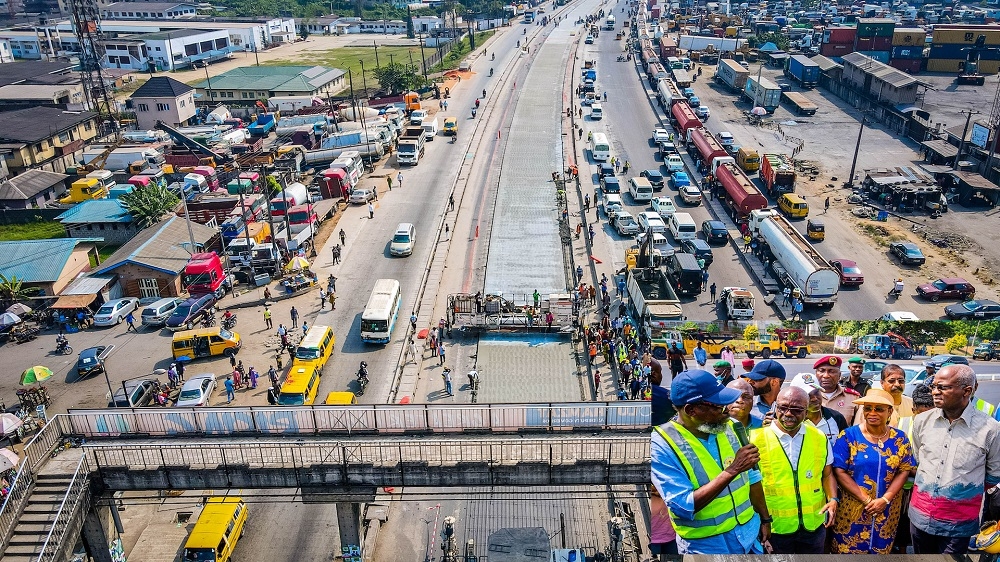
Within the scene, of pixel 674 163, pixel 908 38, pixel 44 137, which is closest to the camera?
pixel 674 163

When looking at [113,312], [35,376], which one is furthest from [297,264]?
[35,376]

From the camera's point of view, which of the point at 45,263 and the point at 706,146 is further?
the point at 706,146

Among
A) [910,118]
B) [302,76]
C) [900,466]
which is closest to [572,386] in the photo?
[900,466]

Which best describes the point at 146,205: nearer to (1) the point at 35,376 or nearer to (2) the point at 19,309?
(2) the point at 19,309

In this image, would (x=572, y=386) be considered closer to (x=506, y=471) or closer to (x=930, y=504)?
(x=506, y=471)

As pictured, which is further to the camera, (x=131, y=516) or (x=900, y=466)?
(x=131, y=516)

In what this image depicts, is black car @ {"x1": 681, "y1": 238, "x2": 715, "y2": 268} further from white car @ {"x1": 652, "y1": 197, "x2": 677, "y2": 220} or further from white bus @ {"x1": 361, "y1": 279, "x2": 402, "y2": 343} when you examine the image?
white bus @ {"x1": 361, "y1": 279, "x2": 402, "y2": 343}
